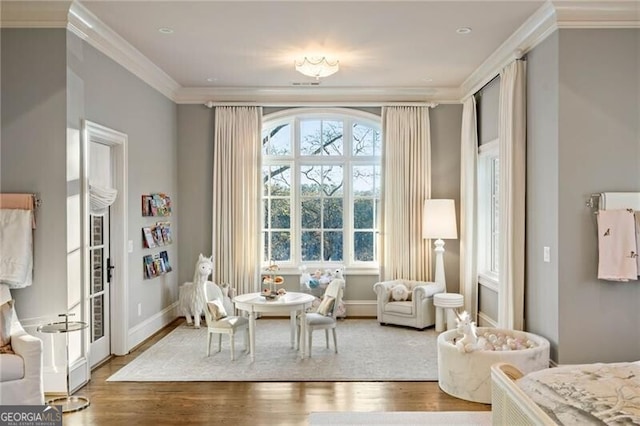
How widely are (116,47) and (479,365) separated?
4310mm

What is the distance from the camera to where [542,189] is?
13.8 ft

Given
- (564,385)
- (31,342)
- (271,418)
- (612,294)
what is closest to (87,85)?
(31,342)

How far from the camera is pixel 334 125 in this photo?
708 cm

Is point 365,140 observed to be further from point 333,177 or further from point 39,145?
point 39,145

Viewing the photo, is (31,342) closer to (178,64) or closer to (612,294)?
(178,64)

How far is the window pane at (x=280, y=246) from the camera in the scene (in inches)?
278

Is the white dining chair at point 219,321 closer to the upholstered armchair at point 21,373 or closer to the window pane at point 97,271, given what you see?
the window pane at point 97,271

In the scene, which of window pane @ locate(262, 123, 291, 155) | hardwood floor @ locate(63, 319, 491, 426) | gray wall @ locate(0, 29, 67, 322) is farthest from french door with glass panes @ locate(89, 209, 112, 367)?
window pane @ locate(262, 123, 291, 155)

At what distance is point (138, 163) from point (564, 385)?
15.5 ft

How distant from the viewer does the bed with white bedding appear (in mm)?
1819

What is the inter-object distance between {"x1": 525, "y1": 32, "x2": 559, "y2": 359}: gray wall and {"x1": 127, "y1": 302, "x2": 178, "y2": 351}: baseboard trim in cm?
397

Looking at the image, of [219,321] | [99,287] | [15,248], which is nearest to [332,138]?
[219,321]

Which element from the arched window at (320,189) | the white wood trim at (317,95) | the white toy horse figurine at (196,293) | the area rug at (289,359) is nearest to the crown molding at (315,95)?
the white wood trim at (317,95)

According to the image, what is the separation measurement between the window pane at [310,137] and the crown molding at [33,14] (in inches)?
143
